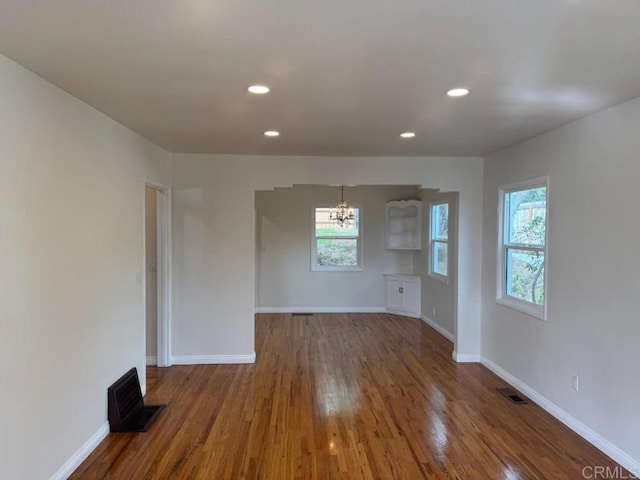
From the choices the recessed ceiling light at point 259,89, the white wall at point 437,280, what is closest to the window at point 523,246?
the white wall at point 437,280

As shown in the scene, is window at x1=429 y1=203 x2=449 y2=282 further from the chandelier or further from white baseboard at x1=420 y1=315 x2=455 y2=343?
the chandelier

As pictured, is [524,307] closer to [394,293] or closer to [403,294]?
[403,294]

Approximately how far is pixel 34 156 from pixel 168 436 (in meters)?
2.23

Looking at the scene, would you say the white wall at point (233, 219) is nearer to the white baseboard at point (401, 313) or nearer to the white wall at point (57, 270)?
the white wall at point (57, 270)

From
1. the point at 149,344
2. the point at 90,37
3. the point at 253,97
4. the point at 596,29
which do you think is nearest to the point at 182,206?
the point at 149,344

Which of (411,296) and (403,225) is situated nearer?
(411,296)

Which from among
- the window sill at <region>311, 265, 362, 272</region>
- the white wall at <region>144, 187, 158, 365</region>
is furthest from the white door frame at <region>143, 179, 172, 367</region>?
the window sill at <region>311, 265, 362, 272</region>

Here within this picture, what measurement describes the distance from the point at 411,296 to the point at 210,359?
4016 mm

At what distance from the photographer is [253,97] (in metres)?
2.68

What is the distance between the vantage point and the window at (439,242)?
20.7 feet

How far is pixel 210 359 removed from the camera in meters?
4.88

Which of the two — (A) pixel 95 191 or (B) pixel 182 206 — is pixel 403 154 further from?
(A) pixel 95 191

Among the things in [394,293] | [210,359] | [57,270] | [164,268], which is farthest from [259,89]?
[394,293]

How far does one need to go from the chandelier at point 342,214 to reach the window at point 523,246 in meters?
3.39
